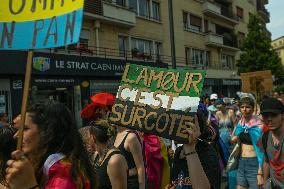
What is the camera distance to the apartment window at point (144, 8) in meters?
23.0

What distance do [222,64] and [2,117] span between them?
25.7 metres

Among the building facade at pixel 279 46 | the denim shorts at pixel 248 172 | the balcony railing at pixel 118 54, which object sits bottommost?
the denim shorts at pixel 248 172

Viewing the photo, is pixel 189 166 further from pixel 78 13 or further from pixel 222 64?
pixel 222 64

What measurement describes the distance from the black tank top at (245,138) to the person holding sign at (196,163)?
8.50ft

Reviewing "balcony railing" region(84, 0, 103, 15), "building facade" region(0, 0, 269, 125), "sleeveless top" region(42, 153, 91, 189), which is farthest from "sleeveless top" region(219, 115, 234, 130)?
"balcony railing" region(84, 0, 103, 15)

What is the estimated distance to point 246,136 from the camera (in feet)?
18.7

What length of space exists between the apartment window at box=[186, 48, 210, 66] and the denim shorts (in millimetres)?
22158

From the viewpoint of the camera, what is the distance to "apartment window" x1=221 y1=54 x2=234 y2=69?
114ft

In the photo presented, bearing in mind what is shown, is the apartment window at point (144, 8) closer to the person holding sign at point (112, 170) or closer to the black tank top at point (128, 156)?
the black tank top at point (128, 156)

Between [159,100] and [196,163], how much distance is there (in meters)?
0.69

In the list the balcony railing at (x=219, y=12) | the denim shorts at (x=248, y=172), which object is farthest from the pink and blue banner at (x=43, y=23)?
the balcony railing at (x=219, y=12)

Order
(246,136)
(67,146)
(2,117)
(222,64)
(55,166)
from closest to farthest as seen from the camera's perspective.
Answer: (55,166), (67,146), (246,136), (2,117), (222,64)

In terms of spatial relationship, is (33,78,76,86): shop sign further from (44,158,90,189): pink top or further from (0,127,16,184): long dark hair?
(44,158,90,189): pink top

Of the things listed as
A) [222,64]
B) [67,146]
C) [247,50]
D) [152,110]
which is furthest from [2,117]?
→ [247,50]
